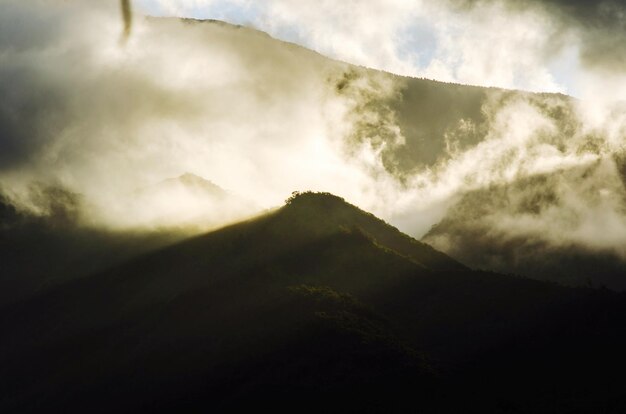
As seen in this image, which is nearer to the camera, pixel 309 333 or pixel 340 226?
pixel 309 333

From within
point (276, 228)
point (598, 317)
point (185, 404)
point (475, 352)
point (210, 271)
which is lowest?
point (185, 404)

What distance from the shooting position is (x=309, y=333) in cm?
13388

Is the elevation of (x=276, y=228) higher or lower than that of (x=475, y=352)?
higher

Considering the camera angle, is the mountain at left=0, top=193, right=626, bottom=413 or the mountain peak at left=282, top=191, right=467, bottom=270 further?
the mountain peak at left=282, top=191, right=467, bottom=270

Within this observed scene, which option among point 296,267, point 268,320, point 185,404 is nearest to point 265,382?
point 185,404

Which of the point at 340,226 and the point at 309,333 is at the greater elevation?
the point at 340,226

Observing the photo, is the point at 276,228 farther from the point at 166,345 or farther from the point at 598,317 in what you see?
the point at 598,317

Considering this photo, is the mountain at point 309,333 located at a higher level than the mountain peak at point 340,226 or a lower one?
lower

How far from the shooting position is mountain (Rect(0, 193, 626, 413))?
119 metres

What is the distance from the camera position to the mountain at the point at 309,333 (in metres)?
119

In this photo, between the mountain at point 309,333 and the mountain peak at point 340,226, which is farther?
the mountain peak at point 340,226

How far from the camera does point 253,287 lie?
6324 inches

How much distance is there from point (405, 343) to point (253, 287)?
1534 inches

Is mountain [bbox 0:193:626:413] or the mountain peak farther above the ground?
the mountain peak
